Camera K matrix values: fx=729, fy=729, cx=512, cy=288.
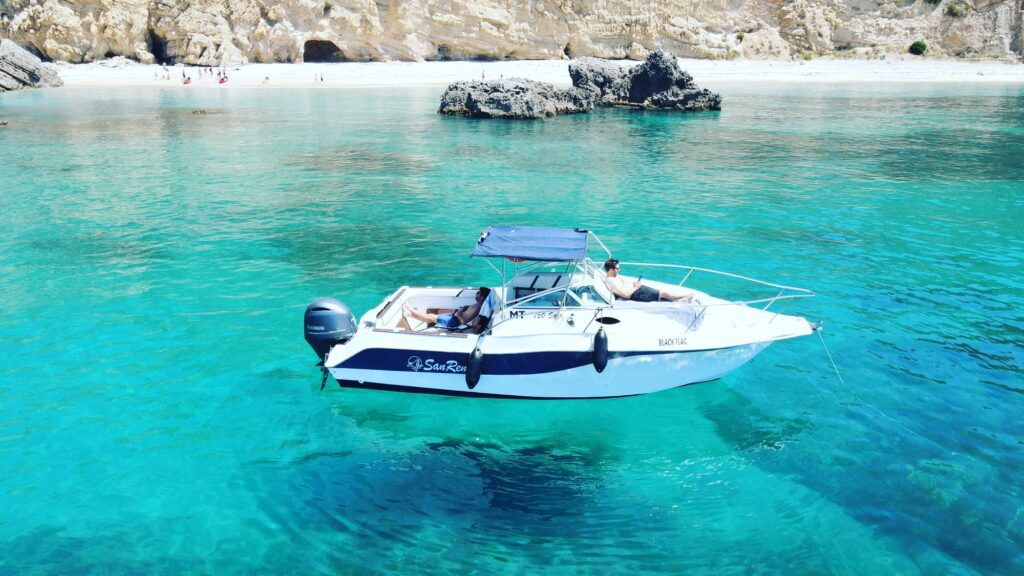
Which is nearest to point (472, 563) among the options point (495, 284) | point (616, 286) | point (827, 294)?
point (616, 286)

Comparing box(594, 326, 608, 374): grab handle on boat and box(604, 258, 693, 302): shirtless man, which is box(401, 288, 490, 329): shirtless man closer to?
box(604, 258, 693, 302): shirtless man

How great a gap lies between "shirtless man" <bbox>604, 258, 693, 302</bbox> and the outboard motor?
14.1 feet

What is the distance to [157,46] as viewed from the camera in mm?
74125

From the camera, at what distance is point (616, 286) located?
39.4 feet

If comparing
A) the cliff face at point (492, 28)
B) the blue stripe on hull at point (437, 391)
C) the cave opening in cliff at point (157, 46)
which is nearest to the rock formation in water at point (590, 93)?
the cliff face at point (492, 28)

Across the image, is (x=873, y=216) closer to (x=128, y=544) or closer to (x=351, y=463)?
(x=351, y=463)

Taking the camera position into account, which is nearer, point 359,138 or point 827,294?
point 827,294

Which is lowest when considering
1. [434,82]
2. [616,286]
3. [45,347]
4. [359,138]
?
[45,347]

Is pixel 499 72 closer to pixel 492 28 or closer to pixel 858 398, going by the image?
pixel 492 28

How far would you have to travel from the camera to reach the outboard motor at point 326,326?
11.3 meters

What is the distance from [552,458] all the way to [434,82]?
2549 inches

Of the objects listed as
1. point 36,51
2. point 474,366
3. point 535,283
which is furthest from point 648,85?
point 36,51

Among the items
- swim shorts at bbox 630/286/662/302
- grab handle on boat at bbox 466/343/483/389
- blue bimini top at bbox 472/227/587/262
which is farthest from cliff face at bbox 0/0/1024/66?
grab handle on boat at bbox 466/343/483/389

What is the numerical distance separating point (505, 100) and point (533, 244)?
35929 mm
